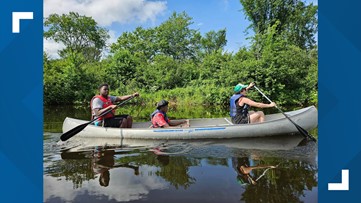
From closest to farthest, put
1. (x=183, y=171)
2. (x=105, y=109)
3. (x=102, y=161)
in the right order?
(x=183, y=171)
(x=102, y=161)
(x=105, y=109)

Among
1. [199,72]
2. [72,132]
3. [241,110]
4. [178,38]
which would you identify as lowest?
[72,132]

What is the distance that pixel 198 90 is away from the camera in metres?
18.8

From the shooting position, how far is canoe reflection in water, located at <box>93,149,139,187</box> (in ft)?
13.4

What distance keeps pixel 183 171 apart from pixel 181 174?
14 centimetres

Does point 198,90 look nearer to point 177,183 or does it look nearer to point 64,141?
point 64,141

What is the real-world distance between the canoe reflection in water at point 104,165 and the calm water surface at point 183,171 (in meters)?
0.01

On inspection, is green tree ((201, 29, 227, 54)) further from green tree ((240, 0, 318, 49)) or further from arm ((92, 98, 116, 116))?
arm ((92, 98, 116, 116))

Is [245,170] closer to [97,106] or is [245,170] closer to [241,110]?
[241,110]

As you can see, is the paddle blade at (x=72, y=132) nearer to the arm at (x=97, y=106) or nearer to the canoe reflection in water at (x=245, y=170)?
the arm at (x=97, y=106)

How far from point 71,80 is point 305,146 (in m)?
17.5

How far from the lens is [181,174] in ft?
13.8

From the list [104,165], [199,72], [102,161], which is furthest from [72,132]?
[199,72]

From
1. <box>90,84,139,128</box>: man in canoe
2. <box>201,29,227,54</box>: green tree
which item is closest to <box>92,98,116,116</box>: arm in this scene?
<box>90,84,139,128</box>: man in canoe

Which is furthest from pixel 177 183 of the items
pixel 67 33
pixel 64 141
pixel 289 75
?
pixel 67 33
